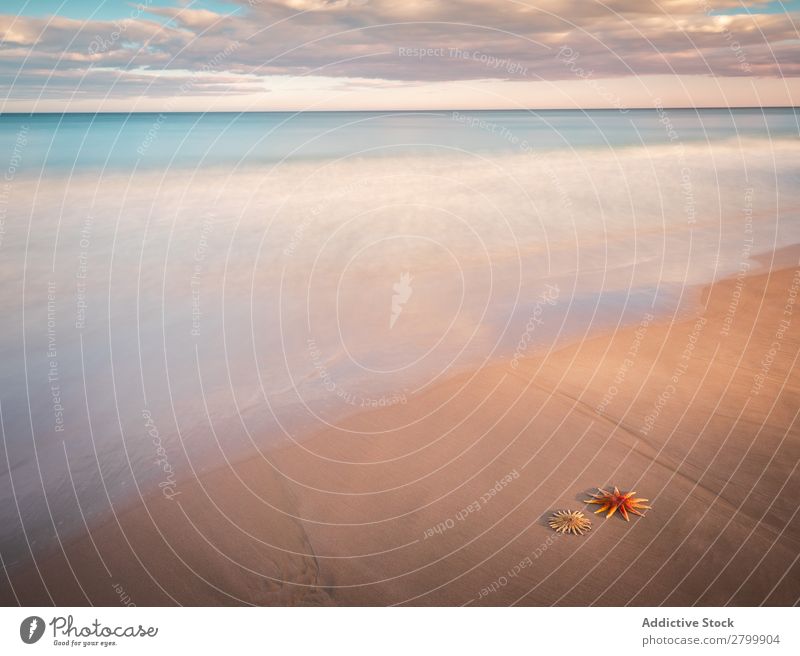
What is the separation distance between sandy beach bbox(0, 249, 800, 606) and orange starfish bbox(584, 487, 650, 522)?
144mm

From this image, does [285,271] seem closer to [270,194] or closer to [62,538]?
[62,538]

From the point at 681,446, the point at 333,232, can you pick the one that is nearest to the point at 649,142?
the point at 333,232

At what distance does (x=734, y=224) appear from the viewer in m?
24.6

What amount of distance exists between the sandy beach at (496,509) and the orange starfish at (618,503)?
144 millimetres

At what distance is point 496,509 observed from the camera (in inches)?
316

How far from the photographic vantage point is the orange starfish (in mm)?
7785

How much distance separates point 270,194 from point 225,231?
31.3ft

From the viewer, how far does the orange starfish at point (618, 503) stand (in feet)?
25.5
